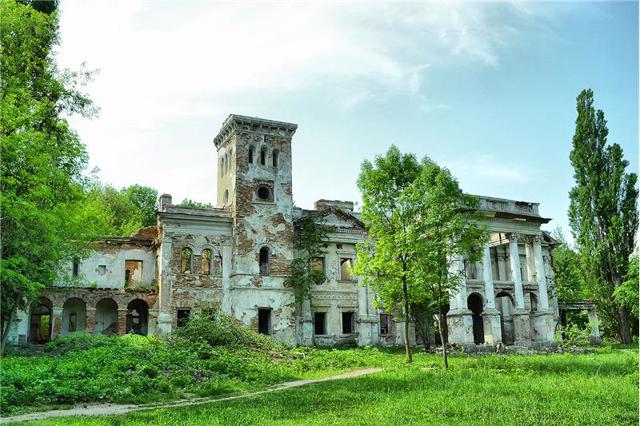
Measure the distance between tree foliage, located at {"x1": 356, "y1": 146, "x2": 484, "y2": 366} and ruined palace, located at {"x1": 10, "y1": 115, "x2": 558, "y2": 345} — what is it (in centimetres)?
862

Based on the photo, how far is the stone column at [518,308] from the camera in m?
32.2

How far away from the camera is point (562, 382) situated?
617 inches

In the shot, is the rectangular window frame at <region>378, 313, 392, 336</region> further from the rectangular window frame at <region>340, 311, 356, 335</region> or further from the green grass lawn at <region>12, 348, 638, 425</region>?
the green grass lawn at <region>12, 348, 638, 425</region>

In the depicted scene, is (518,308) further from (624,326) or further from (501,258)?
(624,326)

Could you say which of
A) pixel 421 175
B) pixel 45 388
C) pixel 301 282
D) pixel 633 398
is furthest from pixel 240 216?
pixel 633 398

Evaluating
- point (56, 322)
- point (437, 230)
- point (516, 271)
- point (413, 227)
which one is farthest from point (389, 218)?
point (56, 322)

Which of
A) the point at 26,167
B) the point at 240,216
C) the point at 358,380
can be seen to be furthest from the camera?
the point at 240,216

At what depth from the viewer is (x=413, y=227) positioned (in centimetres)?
2036

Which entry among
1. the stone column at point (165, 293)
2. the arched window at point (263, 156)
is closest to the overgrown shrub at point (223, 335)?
the stone column at point (165, 293)

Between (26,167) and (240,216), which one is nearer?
(26,167)

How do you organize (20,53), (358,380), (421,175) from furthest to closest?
(421,175) → (20,53) → (358,380)

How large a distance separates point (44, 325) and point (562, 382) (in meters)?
33.7

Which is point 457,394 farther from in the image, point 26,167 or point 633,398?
point 26,167

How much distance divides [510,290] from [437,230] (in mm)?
15790
